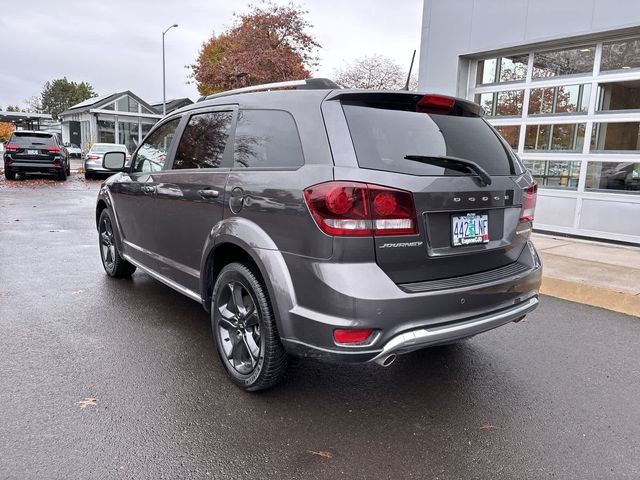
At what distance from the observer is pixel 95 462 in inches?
93.2

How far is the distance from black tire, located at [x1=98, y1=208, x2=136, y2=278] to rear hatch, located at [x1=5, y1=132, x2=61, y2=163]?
14.8 metres

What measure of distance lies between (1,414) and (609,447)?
3.31 metres

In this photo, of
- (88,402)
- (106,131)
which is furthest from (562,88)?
(106,131)

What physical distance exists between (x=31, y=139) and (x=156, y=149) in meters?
16.3

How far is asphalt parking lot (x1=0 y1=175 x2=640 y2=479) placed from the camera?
2.42m

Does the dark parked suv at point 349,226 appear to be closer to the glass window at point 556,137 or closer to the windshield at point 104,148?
the glass window at point 556,137

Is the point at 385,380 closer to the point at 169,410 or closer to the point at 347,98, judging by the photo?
the point at 169,410

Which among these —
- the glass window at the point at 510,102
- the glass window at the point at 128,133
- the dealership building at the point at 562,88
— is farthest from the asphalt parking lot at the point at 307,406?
the glass window at the point at 128,133

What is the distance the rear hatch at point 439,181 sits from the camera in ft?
8.36

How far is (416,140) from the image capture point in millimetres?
2809

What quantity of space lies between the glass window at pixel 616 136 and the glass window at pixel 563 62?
100 cm

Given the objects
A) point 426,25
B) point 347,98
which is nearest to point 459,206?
point 347,98

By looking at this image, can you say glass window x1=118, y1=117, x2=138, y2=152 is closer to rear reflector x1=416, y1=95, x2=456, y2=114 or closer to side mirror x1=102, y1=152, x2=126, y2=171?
side mirror x1=102, y1=152, x2=126, y2=171

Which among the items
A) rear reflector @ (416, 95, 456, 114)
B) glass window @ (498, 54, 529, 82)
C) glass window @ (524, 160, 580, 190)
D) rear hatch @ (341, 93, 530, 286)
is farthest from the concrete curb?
glass window @ (498, 54, 529, 82)
